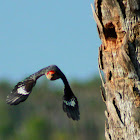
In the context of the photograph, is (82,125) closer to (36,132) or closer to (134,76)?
(36,132)

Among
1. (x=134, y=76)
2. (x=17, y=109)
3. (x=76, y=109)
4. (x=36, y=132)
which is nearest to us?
(x=134, y=76)

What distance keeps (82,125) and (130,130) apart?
4613cm

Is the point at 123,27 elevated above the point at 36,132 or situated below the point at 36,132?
above

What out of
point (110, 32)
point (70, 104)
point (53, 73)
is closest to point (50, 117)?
point (70, 104)

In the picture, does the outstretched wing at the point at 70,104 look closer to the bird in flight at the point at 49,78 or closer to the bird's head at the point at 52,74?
the bird in flight at the point at 49,78

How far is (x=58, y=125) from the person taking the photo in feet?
189

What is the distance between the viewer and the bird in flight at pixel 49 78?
10.3 metres

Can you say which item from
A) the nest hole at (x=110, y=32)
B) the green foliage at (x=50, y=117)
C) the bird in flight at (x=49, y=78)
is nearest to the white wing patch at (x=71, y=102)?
the bird in flight at (x=49, y=78)

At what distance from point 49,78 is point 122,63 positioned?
4.20ft

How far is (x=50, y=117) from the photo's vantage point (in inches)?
2296

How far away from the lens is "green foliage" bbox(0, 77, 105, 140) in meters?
55.3

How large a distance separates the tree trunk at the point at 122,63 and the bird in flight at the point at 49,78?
0.91 meters

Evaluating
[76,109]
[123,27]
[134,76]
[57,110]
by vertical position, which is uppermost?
[123,27]

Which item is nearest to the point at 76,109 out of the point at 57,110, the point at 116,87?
the point at 116,87
